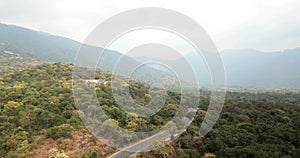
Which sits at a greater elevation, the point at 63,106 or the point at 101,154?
the point at 63,106

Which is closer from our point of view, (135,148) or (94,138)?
(135,148)

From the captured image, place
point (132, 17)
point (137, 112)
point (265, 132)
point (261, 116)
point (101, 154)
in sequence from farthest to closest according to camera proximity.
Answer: point (261, 116), point (265, 132), point (137, 112), point (101, 154), point (132, 17)

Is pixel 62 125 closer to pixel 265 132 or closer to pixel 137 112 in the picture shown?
pixel 137 112

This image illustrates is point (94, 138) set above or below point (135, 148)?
below

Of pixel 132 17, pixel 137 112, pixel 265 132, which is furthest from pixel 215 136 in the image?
pixel 132 17

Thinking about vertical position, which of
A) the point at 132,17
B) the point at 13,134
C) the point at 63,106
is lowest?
the point at 13,134

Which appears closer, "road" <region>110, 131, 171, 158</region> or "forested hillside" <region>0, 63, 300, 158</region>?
"road" <region>110, 131, 171, 158</region>

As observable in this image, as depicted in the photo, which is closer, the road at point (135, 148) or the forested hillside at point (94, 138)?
the road at point (135, 148)

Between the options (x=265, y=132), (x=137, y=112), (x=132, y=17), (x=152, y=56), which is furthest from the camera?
(x=265, y=132)
